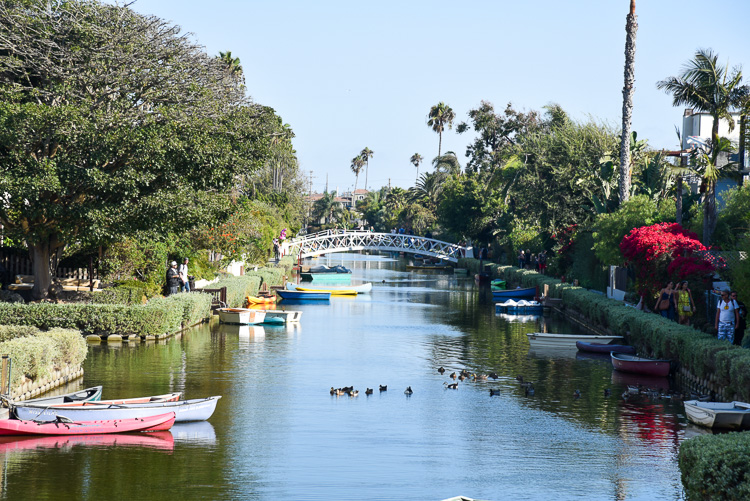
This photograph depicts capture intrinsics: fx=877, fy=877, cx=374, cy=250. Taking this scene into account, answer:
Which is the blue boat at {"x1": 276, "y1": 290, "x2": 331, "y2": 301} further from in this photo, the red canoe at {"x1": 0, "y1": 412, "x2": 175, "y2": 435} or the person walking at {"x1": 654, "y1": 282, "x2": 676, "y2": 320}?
the red canoe at {"x1": 0, "y1": 412, "x2": 175, "y2": 435}

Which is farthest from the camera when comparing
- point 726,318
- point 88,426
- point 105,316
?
point 105,316

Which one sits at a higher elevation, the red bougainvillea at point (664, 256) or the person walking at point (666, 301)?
the red bougainvillea at point (664, 256)

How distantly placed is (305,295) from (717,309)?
3290cm

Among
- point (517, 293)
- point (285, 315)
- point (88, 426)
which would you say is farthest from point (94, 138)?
point (517, 293)

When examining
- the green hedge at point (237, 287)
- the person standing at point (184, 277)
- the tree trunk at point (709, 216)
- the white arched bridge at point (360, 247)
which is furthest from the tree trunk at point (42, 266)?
the white arched bridge at point (360, 247)

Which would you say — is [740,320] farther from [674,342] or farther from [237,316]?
[237,316]

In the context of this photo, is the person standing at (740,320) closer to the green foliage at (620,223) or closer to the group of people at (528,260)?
the green foliage at (620,223)

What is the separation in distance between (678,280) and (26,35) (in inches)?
938

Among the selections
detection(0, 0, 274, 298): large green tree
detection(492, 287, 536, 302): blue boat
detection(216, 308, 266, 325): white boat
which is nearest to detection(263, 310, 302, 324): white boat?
detection(216, 308, 266, 325): white boat

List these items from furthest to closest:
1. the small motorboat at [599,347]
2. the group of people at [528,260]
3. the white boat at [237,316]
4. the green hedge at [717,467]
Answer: the group of people at [528,260]
the white boat at [237,316]
the small motorboat at [599,347]
the green hedge at [717,467]

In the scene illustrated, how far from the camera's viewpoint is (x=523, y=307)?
48594 millimetres

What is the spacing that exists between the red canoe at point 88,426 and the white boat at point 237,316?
1991cm

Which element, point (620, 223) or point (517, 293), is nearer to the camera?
point (620, 223)

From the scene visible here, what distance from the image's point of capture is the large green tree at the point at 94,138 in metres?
27.7
